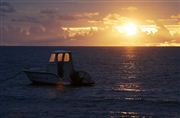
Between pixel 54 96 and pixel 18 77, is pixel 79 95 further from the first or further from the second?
pixel 18 77

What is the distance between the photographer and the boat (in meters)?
52.1

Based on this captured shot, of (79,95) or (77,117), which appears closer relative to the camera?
(77,117)

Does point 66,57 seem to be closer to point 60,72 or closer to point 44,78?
point 60,72

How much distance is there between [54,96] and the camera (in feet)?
148

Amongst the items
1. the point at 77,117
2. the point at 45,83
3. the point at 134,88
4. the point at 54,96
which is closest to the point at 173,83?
the point at 134,88

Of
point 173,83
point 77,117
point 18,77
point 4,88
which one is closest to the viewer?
point 77,117

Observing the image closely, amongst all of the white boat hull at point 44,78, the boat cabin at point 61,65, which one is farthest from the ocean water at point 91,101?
the boat cabin at point 61,65

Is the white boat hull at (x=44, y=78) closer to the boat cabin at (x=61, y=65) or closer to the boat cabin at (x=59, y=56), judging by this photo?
the boat cabin at (x=61, y=65)

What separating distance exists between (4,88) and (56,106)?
1432 cm

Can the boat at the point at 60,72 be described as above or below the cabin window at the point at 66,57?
below

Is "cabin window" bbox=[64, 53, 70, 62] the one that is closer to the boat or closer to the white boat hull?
the boat

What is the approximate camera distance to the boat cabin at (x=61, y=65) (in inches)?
2051

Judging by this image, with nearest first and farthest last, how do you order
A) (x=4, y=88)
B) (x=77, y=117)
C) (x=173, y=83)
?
(x=77, y=117)
(x=4, y=88)
(x=173, y=83)

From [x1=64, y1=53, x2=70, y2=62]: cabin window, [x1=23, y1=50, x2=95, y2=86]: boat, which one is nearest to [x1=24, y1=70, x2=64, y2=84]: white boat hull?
[x1=23, y1=50, x2=95, y2=86]: boat
